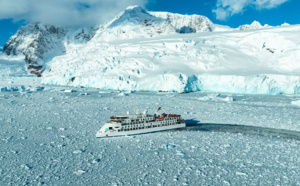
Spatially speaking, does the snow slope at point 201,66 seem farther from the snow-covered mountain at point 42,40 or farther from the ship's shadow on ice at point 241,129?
the snow-covered mountain at point 42,40

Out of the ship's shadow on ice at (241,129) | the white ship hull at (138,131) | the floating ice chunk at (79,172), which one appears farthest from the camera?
the ship's shadow on ice at (241,129)

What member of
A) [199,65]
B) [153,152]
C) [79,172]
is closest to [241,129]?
[153,152]

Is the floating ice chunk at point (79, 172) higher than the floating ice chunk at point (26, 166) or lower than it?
lower

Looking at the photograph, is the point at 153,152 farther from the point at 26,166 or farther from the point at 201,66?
the point at 201,66

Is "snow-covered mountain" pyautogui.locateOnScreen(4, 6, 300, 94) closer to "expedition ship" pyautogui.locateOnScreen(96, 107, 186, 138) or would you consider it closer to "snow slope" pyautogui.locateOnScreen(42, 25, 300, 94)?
"snow slope" pyautogui.locateOnScreen(42, 25, 300, 94)

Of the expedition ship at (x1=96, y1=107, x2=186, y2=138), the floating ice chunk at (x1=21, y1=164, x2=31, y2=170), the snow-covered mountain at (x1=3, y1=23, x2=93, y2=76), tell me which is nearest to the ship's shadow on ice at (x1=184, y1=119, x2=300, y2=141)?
the expedition ship at (x1=96, y1=107, x2=186, y2=138)

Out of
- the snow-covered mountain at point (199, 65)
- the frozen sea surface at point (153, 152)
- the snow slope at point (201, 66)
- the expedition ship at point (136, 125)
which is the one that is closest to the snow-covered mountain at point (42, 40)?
the snow-covered mountain at point (199, 65)
